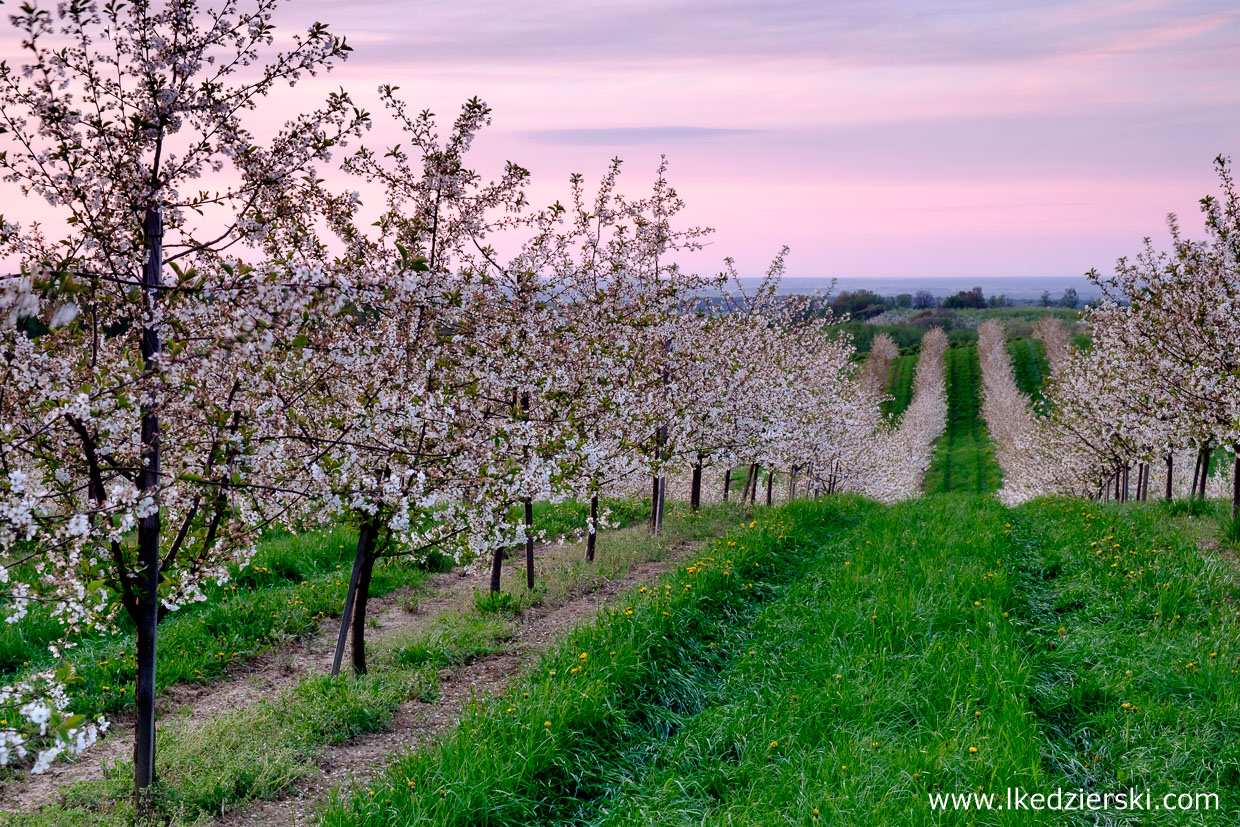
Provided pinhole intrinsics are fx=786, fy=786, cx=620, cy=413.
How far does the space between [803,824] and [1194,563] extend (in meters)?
7.90

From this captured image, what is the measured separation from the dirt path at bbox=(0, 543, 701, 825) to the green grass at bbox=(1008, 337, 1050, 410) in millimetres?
71097

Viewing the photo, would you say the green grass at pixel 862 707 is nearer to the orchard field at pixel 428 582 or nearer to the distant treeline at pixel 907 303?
the orchard field at pixel 428 582

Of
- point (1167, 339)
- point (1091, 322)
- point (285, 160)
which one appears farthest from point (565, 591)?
point (1091, 322)

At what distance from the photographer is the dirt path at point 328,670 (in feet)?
20.1

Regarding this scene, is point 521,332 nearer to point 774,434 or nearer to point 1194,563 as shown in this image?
point 774,434

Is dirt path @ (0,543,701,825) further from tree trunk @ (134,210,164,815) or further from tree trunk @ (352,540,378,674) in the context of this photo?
tree trunk @ (134,210,164,815)

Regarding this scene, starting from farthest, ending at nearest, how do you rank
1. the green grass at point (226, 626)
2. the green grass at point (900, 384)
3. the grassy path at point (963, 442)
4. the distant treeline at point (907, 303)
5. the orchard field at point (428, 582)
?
the distant treeline at point (907, 303), the green grass at point (900, 384), the grassy path at point (963, 442), the green grass at point (226, 626), the orchard field at point (428, 582)

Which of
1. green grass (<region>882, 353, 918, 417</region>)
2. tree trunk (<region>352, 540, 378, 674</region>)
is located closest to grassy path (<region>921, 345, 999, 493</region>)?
green grass (<region>882, 353, 918, 417</region>)

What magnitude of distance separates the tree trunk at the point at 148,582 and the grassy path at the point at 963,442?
5010cm

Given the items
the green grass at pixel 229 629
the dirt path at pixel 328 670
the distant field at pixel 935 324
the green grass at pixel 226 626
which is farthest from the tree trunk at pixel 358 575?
the distant field at pixel 935 324

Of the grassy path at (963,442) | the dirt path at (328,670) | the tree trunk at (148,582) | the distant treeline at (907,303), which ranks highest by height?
the distant treeline at (907,303)

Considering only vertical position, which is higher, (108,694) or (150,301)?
(150,301)

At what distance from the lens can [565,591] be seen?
37.3 feet

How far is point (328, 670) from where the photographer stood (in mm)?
8766
